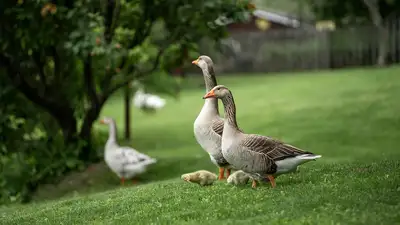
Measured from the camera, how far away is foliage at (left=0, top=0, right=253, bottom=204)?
18141 millimetres

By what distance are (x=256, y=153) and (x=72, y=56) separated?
1034 centimetres

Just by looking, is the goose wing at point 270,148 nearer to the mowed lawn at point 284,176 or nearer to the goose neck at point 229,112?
the goose neck at point 229,112

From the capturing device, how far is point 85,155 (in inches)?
838

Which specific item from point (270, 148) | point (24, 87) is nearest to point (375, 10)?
point (24, 87)

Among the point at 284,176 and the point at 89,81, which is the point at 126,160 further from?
the point at 284,176

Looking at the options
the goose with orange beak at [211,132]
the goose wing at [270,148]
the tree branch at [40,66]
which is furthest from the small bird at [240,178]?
the tree branch at [40,66]

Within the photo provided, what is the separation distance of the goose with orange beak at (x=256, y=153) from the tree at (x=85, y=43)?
20.7 feet

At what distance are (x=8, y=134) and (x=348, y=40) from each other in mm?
29793

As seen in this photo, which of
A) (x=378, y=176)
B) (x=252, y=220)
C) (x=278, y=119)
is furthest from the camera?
(x=278, y=119)

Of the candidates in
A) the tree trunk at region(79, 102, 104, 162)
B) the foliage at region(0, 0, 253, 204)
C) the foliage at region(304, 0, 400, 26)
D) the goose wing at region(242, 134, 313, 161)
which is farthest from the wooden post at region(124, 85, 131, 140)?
the foliage at region(304, 0, 400, 26)

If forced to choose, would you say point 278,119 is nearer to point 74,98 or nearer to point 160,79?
point 160,79

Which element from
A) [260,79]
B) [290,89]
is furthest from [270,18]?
[290,89]

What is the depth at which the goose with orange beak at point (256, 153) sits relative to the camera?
439 inches

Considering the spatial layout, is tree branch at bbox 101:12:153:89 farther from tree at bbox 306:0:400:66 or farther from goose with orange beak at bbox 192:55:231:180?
tree at bbox 306:0:400:66
